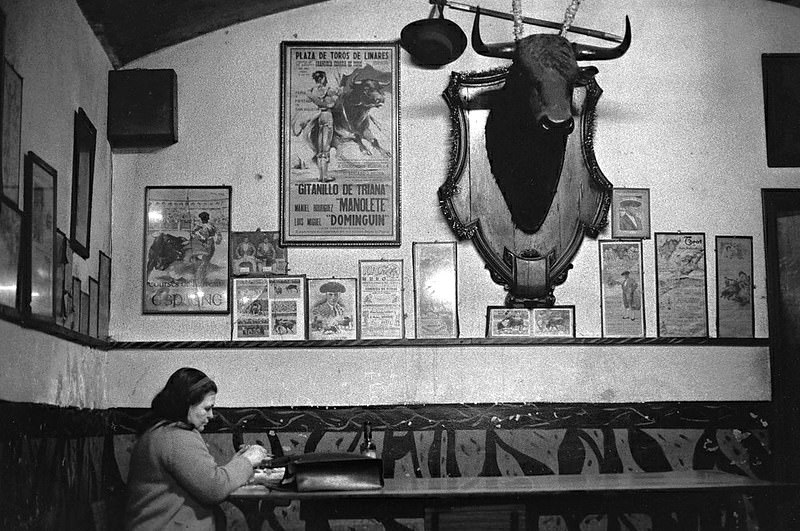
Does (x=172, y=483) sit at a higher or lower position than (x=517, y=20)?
lower

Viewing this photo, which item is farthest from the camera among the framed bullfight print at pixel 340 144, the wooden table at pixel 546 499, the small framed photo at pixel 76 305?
the framed bullfight print at pixel 340 144

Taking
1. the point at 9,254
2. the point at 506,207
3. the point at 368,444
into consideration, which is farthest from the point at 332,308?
the point at 9,254

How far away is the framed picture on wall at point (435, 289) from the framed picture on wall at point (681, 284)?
3.92 ft

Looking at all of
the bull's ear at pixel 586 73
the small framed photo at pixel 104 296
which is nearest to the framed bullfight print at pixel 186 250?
the small framed photo at pixel 104 296

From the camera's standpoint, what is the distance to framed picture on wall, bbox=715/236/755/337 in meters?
5.80

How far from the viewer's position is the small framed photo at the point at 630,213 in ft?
19.1


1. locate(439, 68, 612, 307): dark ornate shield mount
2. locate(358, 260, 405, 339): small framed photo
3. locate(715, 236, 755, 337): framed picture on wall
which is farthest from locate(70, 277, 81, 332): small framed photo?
locate(715, 236, 755, 337): framed picture on wall

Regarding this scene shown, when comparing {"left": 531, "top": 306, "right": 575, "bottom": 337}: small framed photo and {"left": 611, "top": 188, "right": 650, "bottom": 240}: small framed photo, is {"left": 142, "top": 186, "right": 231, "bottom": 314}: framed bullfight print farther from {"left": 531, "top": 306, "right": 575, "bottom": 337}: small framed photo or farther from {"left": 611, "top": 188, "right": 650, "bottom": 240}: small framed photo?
{"left": 611, "top": 188, "right": 650, "bottom": 240}: small framed photo

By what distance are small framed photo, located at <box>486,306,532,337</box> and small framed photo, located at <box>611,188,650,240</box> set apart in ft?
2.40

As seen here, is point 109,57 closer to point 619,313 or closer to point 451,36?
point 451,36

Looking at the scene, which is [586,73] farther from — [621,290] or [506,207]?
[621,290]

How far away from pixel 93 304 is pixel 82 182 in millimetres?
659

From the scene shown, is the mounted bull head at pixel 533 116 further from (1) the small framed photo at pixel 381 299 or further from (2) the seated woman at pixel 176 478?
(2) the seated woman at pixel 176 478

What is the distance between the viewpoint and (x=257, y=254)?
5.71m
